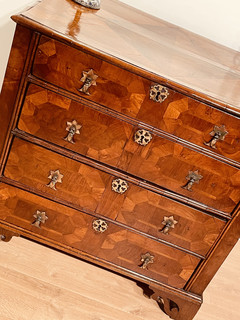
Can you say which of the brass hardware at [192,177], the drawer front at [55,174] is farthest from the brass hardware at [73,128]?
the brass hardware at [192,177]

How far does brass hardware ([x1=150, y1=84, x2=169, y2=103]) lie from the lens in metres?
1.40

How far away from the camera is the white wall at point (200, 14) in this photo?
6.32 ft

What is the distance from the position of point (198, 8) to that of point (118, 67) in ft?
2.60

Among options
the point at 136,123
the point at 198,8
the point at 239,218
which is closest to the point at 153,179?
the point at 136,123

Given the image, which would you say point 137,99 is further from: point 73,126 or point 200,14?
point 200,14

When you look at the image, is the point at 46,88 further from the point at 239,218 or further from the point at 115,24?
the point at 239,218

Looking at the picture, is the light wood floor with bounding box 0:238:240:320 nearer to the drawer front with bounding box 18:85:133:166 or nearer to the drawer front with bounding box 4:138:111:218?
the drawer front with bounding box 4:138:111:218

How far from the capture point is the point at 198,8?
193 centimetres

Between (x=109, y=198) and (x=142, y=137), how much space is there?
32cm

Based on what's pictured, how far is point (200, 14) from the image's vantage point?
195 cm

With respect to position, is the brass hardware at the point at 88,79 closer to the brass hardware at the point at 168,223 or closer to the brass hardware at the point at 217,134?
the brass hardware at the point at 217,134

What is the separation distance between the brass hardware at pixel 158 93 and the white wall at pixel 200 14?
2.38 feet

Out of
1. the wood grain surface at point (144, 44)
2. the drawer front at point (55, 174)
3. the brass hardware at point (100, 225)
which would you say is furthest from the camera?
the brass hardware at point (100, 225)

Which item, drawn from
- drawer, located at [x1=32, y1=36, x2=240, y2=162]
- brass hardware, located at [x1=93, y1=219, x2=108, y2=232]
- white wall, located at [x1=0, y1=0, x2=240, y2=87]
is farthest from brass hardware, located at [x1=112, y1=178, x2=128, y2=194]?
white wall, located at [x1=0, y1=0, x2=240, y2=87]
